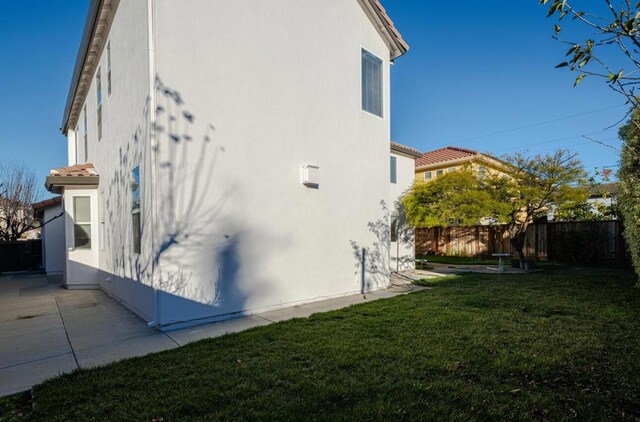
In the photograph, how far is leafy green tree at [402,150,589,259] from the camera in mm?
11945

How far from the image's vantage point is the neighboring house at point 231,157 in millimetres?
5469

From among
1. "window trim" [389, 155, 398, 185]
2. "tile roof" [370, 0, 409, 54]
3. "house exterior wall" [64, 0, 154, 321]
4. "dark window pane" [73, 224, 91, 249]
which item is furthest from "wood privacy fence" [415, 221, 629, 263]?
"dark window pane" [73, 224, 91, 249]

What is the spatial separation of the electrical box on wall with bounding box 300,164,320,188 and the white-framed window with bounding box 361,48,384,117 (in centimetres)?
266

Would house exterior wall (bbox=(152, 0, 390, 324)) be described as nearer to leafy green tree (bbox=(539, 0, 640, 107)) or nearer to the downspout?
the downspout

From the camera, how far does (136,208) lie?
6.25 meters

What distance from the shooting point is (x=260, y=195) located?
21.2ft

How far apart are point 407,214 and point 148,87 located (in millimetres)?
10070

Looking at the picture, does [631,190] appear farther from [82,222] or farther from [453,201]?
[82,222]

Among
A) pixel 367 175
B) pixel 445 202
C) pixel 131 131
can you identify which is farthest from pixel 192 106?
pixel 445 202

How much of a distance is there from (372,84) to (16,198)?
20.6m

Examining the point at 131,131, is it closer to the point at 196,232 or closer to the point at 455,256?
the point at 196,232

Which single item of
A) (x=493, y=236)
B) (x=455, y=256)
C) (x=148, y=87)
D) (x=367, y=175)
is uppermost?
(x=148, y=87)

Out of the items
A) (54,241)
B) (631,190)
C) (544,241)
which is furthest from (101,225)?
(544,241)

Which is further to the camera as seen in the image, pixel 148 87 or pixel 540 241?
pixel 540 241
